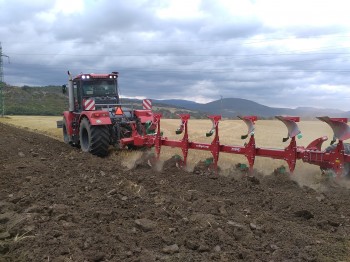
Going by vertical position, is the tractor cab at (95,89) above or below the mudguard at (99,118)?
above

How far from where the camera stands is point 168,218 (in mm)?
5125

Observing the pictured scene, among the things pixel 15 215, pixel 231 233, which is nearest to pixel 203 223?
pixel 231 233

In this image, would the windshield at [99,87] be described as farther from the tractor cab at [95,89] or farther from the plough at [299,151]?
the plough at [299,151]

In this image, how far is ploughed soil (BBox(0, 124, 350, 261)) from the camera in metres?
4.14

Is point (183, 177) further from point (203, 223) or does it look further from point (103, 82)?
point (103, 82)

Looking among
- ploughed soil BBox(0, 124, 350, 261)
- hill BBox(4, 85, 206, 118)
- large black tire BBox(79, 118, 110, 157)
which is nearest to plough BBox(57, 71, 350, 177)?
large black tire BBox(79, 118, 110, 157)

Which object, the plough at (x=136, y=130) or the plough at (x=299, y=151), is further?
the plough at (x=136, y=130)

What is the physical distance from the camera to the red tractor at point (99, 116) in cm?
1159

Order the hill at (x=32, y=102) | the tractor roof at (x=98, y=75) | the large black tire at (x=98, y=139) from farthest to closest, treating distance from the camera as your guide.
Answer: the hill at (x=32, y=102) < the tractor roof at (x=98, y=75) < the large black tire at (x=98, y=139)

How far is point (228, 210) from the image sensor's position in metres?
5.68

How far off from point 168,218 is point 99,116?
22.8 feet

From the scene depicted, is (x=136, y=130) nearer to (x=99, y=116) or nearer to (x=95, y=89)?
(x=99, y=116)

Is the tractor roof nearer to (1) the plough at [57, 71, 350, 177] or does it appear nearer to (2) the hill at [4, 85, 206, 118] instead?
(1) the plough at [57, 71, 350, 177]

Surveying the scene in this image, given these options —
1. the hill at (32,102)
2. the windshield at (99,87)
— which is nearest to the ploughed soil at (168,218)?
the windshield at (99,87)
